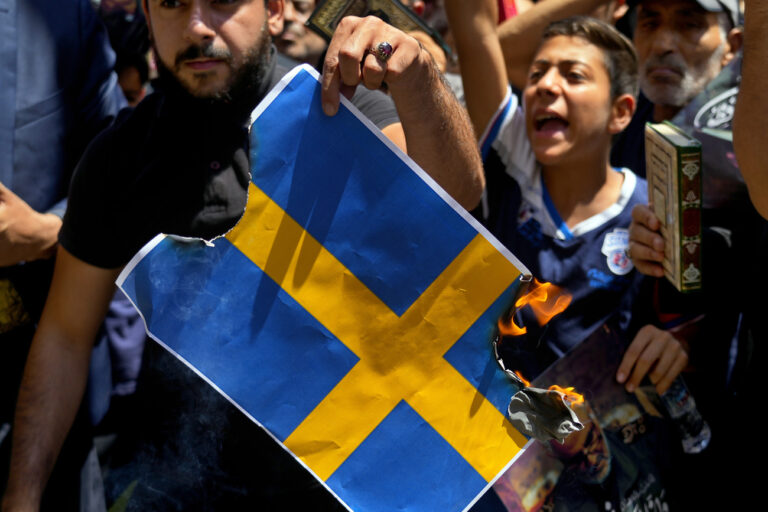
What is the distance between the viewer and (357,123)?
51.8 inches

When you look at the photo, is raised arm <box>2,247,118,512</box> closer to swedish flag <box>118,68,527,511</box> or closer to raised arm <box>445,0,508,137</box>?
swedish flag <box>118,68,527,511</box>

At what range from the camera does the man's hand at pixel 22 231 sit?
5.74 feet

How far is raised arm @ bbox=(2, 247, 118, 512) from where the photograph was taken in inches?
67.3

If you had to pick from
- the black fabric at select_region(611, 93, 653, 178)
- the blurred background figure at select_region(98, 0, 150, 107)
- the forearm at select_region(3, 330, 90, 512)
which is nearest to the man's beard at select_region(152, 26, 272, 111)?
the forearm at select_region(3, 330, 90, 512)

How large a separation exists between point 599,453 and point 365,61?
3.22 ft

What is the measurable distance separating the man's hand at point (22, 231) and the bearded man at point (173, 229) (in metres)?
0.13

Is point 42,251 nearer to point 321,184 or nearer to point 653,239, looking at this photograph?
point 321,184

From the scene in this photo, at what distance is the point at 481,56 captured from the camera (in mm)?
2131

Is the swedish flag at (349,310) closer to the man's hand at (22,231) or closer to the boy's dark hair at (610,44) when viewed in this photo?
the man's hand at (22,231)

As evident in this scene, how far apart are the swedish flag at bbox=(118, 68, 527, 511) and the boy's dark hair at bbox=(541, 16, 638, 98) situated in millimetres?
1123

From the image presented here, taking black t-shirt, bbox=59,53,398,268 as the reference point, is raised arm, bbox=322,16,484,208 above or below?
above

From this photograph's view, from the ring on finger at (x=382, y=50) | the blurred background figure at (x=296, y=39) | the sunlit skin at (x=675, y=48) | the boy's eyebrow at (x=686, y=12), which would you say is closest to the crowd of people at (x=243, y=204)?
the ring on finger at (x=382, y=50)

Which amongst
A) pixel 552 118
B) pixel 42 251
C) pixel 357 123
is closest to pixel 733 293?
pixel 552 118

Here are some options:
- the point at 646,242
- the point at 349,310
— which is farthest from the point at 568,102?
the point at 349,310
